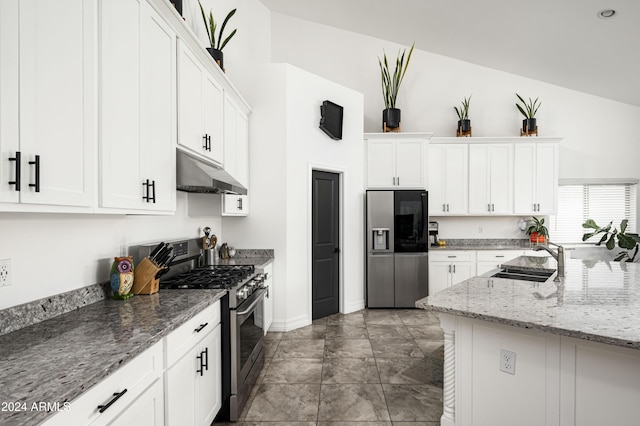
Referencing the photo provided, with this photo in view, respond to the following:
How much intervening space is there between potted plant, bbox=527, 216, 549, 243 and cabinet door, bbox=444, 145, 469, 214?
1165 millimetres

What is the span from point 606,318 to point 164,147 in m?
2.55

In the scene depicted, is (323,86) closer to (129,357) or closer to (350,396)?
(350,396)

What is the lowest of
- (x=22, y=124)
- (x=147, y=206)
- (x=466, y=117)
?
(x=147, y=206)

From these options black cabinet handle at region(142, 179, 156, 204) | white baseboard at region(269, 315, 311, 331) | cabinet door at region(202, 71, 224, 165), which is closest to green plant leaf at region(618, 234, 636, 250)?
white baseboard at region(269, 315, 311, 331)

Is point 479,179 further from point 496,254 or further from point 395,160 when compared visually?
point 395,160

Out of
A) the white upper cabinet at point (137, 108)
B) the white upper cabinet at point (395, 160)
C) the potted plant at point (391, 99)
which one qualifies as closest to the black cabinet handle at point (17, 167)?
the white upper cabinet at point (137, 108)

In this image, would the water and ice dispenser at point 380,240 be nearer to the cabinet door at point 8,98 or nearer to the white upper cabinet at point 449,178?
the white upper cabinet at point 449,178

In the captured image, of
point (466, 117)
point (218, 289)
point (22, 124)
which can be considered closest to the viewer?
point (22, 124)

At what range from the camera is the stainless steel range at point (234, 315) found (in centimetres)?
231

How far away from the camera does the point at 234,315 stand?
2316 mm

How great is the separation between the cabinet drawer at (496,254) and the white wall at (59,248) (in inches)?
189

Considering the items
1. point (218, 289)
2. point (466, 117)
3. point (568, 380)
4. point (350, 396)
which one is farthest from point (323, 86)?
point (568, 380)

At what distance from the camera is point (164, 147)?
215 centimetres

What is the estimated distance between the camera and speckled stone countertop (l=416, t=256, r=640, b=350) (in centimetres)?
152
